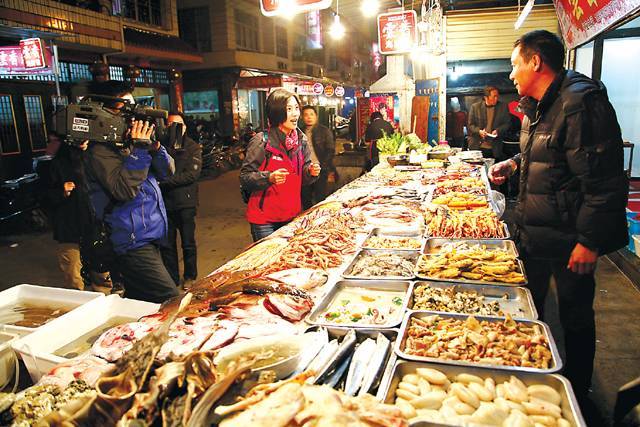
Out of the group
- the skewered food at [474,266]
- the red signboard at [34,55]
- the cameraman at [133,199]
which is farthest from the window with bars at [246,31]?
the skewered food at [474,266]

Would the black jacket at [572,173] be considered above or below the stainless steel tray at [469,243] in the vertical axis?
above

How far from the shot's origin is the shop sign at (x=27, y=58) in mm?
10328

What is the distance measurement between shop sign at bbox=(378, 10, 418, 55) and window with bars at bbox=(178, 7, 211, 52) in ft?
54.0

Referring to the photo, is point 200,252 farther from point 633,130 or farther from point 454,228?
point 633,130

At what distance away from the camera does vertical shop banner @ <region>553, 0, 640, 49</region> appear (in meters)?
4.02

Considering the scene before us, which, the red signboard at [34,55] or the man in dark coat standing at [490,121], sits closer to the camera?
the man in dark coat standing at [490,121]

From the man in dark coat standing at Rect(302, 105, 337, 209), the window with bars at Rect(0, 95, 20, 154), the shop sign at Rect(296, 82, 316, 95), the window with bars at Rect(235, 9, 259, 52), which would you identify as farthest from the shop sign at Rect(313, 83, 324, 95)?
the man in dark coat standing at Rect(302, 105, 337, 209)

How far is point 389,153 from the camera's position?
9.23m

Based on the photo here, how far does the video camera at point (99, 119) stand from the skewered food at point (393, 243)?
201cm

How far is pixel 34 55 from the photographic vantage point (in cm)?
1035

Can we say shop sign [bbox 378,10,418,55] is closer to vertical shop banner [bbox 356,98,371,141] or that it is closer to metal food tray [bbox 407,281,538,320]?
vertical shop banner [bbox 356,98,371,141]

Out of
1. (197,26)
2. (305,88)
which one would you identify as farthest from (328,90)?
(197,26)

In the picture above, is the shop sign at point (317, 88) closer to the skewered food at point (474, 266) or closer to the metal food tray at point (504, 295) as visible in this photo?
the skewered food at point (474, 266)

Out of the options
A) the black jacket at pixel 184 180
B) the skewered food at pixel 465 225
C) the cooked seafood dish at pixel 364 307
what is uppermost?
the black jacket at pixel 184 180
